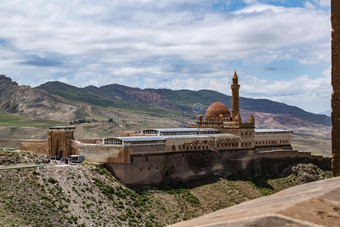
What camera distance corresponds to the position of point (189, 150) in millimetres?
53625

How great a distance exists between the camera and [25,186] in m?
39.3

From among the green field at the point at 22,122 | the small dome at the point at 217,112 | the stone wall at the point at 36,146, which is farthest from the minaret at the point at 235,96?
the green field at the point at 22,122

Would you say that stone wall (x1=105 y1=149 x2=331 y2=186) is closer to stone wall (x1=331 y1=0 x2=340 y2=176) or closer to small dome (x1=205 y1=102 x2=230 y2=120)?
small dome (x1=205 y1=102 x2=230 y2=120)

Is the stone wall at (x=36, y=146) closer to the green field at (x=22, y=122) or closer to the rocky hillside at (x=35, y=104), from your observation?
the green field at (x=22, y=122)

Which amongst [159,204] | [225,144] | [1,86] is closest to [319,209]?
[159,204]

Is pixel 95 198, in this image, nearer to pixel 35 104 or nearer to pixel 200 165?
pixel 200 165

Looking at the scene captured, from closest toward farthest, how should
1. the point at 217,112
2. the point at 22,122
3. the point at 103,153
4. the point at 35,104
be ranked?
1. the point at 103,153
2. the point at 217,112
3. the point at 22,122
4. the point at 35,104

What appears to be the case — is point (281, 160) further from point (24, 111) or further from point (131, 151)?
point (24, 111)

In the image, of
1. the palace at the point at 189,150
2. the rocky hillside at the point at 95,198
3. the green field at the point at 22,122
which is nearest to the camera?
the rocky hillside at the point at 95,198

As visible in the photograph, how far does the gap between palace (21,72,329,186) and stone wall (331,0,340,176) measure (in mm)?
32987

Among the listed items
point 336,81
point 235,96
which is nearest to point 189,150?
point 235,96

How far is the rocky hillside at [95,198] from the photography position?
36469mm

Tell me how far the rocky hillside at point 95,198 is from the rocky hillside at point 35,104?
113107 mm

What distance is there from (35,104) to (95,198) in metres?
134
